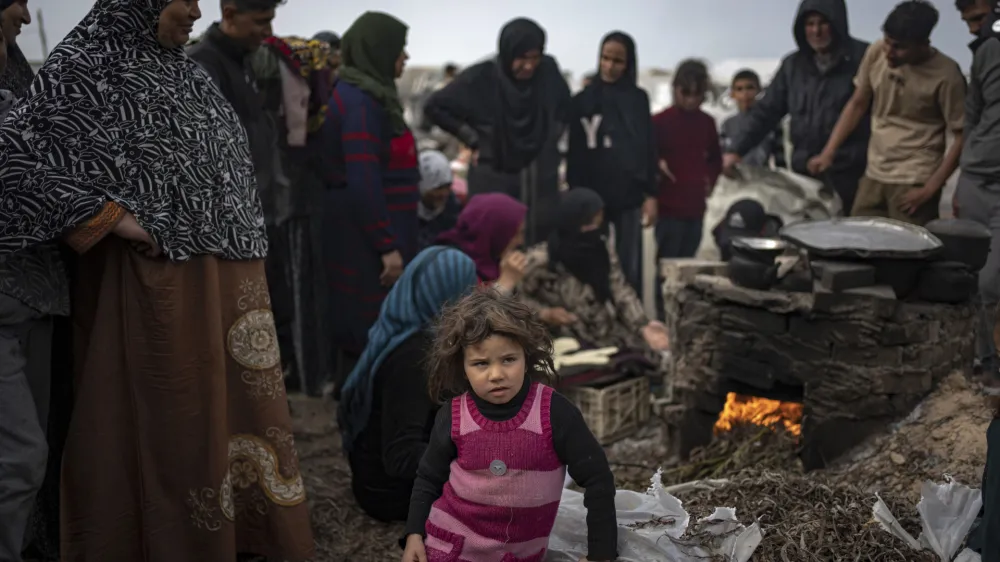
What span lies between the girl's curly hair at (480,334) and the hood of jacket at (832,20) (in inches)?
127

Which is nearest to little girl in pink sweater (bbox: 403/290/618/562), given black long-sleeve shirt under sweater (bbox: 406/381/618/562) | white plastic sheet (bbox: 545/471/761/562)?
black long-sleeve shirt under sweater (bbox: 406/381/618/562)

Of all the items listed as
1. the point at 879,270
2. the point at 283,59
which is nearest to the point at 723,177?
the point at 879,270

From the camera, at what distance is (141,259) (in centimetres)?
252

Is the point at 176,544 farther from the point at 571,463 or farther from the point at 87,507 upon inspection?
the point at 571,463

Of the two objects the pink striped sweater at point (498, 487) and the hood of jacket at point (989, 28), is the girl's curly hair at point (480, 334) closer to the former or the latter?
the pink striped sweater at point (498, 487)

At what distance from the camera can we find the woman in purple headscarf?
4398 mm

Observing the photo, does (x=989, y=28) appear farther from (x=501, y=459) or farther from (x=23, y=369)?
(x=23, y=369)

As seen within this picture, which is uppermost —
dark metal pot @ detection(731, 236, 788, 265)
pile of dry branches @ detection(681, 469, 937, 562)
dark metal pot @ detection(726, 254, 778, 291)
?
dark metal pot @ detection(731, 236, 788, 265)

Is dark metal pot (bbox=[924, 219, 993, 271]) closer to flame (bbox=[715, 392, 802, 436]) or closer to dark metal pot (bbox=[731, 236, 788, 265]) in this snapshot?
dark metal pot (bbox=[731, 236, 788, 265])

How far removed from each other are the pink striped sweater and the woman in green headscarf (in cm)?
214

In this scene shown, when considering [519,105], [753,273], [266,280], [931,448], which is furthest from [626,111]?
[266,280]

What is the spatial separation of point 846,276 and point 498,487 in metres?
1.97

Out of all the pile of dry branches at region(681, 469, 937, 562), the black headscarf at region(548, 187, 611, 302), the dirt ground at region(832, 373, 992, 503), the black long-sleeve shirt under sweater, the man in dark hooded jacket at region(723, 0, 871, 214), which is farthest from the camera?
the black headscarf at region(548, 187, 611, 302)

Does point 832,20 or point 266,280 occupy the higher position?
point 832,20
